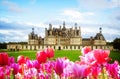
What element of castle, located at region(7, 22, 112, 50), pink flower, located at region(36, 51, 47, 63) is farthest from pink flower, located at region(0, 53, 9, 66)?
castle, located at region(7, 22, 112, 50)

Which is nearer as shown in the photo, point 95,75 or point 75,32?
point 95,75

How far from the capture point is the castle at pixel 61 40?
15500 cm

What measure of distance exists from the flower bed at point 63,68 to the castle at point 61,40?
14888 cm

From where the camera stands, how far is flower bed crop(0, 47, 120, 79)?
7.69ft

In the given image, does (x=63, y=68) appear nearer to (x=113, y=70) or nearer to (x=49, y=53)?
(x=113, y=70)

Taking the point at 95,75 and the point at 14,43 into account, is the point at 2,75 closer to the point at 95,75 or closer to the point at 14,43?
the point at 95,75

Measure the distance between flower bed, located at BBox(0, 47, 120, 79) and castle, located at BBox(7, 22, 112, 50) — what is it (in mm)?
148882

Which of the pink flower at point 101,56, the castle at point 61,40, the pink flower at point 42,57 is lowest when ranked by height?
the castle at point 61,40

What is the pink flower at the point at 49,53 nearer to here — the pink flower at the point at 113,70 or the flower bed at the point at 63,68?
the flower bed at the point at 63,68

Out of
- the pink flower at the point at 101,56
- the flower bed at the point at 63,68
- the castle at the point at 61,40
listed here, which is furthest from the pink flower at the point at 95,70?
the castle at the point at 61,40

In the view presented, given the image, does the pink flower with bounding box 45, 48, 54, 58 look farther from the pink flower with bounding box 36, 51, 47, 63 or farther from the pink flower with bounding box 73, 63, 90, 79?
the pink flower with bounding box 73, 63, 90, 79

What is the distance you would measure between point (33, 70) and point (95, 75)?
0.53m

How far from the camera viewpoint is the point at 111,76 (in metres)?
2.69

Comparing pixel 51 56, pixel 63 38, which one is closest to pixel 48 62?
pixel 51 56
